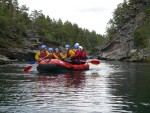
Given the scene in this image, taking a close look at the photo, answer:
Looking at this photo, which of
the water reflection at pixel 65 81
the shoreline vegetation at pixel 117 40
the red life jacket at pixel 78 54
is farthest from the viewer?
the shoreline vegetation at pixel 117 40

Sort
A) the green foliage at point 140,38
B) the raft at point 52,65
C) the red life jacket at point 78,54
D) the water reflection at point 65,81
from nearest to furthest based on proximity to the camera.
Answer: the water reflection at point 65,81 → the raft at point 52,65 → the red life jacket at point 78,54 → the green foliage at point 140,38

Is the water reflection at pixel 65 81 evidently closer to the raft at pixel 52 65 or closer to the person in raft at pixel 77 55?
the raft at pixel 52 65

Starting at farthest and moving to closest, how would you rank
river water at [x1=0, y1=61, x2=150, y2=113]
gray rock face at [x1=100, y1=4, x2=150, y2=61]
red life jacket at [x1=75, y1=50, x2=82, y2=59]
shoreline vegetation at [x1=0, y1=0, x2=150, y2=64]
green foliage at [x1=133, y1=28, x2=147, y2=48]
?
gray rock face at [x1=100, y1=4, x2=150, y2=61] < green foliage at [x1=133, y1=28, x2=147, y2=48] < shoreline vegetation at [x1=0, y1=0, x2=150, y2=64] < red life jacket at [x1=75, y1=50, x2=82, y2=59] < river water at [x1=0, y1=61, x2=150, y2=113]

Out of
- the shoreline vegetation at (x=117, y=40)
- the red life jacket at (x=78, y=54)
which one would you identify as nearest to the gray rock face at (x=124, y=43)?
the shoreline vegetation at (x=117, y=40)

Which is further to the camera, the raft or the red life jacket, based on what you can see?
the red life jacket

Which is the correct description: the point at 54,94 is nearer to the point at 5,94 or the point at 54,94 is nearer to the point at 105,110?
the point at 5,94

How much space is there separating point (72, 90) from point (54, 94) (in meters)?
1.63

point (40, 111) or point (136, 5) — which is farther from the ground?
point (136, 5)

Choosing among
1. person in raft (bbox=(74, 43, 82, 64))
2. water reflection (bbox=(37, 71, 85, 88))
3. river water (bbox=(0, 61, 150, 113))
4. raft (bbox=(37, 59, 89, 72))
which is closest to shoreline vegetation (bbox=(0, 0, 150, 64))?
person in raft (bbox=(74, 43, 82, 64))

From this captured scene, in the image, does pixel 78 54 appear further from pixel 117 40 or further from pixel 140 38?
pixel 117 40

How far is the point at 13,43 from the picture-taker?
7556 centimetres

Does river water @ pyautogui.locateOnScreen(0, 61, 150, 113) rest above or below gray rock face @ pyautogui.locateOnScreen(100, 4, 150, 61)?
below

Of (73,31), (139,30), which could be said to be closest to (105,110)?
(139,30)

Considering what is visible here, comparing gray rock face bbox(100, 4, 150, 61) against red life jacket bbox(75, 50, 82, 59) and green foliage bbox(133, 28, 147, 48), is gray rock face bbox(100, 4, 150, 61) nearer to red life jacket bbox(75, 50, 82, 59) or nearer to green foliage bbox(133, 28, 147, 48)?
green foliage bbox(133, 28, 147, 48)
